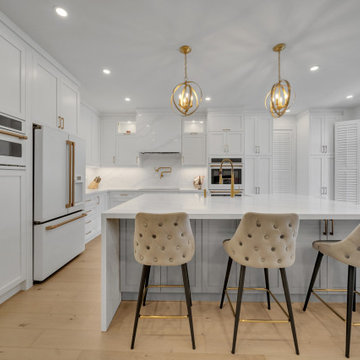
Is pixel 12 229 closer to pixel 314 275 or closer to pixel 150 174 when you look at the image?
pixel 314 275

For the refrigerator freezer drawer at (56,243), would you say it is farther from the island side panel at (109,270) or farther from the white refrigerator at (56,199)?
the island side panel at (109,270)

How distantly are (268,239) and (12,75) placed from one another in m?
2.69

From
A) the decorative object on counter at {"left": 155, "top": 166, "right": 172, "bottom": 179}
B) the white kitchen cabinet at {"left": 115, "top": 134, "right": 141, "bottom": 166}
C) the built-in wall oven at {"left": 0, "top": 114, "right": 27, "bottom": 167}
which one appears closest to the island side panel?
the built-in wall oven at {"left": 0, "top": 114, "right": 27, "bottom": 167}

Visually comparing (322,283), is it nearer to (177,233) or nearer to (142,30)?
(177,233)

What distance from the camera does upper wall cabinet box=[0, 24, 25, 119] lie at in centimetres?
192

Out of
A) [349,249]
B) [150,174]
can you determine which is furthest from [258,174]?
[349,249]

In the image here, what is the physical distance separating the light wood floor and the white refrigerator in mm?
520

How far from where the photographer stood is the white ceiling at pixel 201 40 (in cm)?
183

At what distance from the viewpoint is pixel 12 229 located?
79.7 inches

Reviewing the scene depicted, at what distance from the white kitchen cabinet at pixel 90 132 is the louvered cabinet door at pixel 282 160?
4.13m

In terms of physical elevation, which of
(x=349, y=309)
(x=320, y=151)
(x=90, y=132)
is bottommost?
(x=349, y=309)

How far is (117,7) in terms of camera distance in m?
1.82

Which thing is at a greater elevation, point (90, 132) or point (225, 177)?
point (90, 132)

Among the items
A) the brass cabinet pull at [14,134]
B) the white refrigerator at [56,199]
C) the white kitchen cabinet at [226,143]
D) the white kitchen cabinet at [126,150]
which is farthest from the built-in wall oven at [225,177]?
the brass cabinet pull at [14,134]
